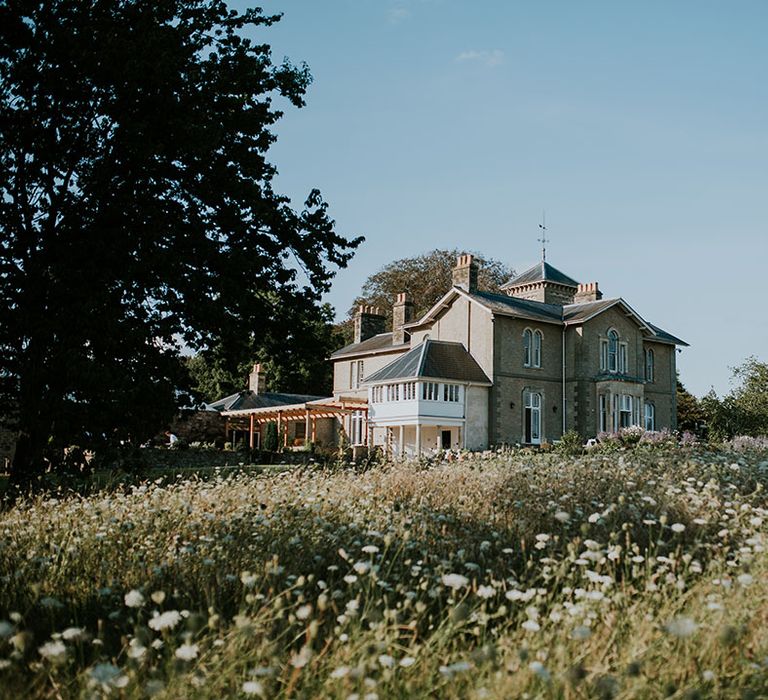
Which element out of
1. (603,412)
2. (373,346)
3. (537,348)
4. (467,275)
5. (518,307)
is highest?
(467,275)

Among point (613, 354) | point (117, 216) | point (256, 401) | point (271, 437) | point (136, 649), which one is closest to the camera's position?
point (136, 649)

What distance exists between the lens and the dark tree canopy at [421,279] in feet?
174

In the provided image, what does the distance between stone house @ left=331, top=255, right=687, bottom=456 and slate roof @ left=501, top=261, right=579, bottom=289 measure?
115 inches

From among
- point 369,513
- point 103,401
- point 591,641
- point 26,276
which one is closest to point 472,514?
point 369,513

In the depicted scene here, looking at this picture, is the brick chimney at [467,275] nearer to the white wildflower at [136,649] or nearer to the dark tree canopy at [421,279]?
the dark tree canopy at [421,279]

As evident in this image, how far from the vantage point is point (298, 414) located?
43500mm

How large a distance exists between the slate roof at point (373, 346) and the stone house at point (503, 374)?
0.45 feet

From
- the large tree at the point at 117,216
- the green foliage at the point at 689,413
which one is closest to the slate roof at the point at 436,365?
the green foliage at the point at 689,413

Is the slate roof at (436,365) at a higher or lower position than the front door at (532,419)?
higher

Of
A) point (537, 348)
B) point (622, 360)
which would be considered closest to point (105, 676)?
point (537, 348)

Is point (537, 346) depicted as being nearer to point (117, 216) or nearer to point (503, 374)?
point (503, 374)

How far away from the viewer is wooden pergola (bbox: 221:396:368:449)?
40.1 metres

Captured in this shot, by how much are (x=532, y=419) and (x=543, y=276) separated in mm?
10777

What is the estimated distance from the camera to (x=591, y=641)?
12.9 feet
